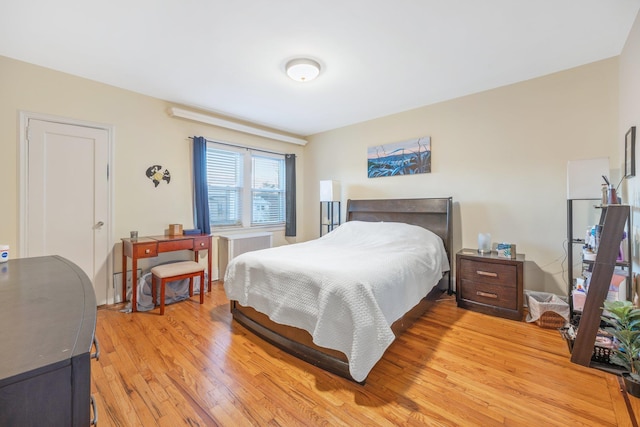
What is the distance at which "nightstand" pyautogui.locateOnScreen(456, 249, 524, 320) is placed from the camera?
2.68 metres

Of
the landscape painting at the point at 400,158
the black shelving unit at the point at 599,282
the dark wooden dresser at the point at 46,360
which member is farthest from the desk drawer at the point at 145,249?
the black shelving unit at the point at 599,282

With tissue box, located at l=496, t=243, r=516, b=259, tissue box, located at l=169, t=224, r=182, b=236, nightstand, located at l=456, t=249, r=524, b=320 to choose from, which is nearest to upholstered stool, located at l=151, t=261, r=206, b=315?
tissue box, located at l=169, t=224, r=182, b=236

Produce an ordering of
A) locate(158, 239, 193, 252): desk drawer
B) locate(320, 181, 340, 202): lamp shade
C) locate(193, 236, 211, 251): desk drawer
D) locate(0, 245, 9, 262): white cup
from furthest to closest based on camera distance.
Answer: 1. locate(320, 181, 340, 202): lamp shade
2. locate(193, 236, 211, 251): desk drawer
3. locate(158, 239, 193, 252): desk drawer
4. locate(0, 245, 9, 262): white cup

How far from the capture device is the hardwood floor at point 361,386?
1.49 m

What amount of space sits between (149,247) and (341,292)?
230cm

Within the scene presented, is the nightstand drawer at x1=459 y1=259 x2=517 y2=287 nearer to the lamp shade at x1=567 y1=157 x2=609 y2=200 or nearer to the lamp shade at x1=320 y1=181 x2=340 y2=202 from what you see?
the lamp shade at x1=567 y1=157 x2=609 y2=200

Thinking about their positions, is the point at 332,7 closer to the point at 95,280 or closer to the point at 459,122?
the point at 459,122

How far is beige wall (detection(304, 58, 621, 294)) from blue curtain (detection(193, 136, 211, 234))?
8.74ft

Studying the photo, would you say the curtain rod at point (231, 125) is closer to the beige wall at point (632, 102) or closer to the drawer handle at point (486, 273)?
the drawer handle at point (486, 273)

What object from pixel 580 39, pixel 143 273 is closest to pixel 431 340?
pixel 580 39

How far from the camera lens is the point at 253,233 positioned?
14.6ft

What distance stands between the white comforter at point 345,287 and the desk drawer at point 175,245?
97 cm

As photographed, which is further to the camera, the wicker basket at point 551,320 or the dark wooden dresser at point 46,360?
the wicker basket at point 551,320

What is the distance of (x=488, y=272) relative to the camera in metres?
2.83
